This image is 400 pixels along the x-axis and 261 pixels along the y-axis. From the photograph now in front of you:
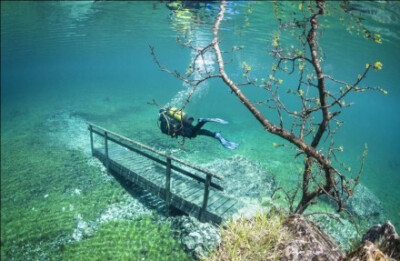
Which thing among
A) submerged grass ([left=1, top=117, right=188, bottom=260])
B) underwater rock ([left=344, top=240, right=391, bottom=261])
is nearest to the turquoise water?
submerged grass ([left=1, top=117, right=188, bottom=260])

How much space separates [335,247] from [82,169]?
503 inches

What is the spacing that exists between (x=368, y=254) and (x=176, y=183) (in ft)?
26.7

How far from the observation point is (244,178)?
12.6 m

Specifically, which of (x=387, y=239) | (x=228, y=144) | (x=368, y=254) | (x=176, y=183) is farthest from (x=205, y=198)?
(x=368, y=254)

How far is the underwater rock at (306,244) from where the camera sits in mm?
4422

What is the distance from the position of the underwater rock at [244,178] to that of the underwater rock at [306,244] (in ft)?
21.1

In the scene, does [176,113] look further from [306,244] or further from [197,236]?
[197,236]

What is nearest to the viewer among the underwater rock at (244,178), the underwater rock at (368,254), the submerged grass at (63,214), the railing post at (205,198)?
the underwater rock at (368,254)

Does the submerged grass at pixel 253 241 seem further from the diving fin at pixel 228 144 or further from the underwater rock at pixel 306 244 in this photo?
the diving fin at pixel 228 144

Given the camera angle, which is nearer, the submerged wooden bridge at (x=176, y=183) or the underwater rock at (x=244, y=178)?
the submerged wooden bridge at (x=176, y=183)

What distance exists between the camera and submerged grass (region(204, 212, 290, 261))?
15.7 feet

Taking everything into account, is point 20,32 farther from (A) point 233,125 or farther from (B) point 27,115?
(A) point 233,125

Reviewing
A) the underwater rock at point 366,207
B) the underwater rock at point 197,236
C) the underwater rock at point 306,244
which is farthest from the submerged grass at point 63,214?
the underwater rock at point 366,207

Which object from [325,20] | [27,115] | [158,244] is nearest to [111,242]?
[158,244]
